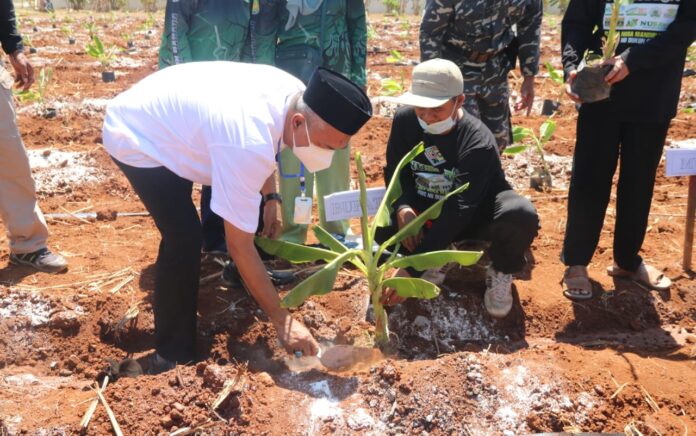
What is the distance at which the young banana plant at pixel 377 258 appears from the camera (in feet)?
8.06

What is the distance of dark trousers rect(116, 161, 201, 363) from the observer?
2.46m

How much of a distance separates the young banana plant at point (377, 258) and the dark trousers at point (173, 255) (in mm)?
326

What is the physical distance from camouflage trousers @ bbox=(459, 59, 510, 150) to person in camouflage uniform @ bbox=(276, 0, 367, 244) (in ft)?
2.11

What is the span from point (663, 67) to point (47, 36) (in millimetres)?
14769

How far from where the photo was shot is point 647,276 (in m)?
3.45

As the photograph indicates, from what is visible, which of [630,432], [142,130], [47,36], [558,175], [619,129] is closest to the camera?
[630,432]

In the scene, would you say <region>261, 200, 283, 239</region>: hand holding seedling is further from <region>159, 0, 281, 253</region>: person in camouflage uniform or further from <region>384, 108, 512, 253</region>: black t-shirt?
<region>159, 0, 281, 253</region>: person in camouflage uniform

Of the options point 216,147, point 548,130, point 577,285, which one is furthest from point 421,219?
point 548,130

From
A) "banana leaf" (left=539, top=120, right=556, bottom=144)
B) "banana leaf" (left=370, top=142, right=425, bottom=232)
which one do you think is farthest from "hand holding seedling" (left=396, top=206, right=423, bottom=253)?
"banana leaf" (left=539, top=120, right=556, bottom=144)

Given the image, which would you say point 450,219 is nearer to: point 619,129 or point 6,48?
point 619,129

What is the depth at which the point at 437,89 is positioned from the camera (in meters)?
2.92

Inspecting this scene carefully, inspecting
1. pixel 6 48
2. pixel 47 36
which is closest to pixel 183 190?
pixel 6 48

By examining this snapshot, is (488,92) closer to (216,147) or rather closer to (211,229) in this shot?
(211,229)

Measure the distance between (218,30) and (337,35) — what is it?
68 centimetres
